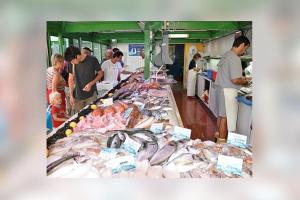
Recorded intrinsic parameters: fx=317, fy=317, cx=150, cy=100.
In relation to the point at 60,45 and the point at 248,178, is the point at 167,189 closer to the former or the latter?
the point at 248,178

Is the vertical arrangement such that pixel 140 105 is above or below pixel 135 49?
below

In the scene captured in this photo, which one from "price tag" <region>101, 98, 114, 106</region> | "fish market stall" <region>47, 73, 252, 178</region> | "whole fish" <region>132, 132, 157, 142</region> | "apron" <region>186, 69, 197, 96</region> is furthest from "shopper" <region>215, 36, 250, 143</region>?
"apron" <region>186, 69, 197, 96</region>

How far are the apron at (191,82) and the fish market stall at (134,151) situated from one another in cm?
300

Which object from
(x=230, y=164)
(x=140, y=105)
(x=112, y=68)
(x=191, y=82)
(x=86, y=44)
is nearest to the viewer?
(x=230, y=164)

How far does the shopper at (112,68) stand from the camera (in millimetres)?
2377

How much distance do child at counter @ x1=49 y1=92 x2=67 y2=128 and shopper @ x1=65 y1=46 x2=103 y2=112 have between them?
0.16 meters

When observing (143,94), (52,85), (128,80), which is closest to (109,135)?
(52,85)

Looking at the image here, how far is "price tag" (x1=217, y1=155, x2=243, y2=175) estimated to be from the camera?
1206 millimetres

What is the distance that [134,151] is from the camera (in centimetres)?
134

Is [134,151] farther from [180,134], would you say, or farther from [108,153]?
[180,134]

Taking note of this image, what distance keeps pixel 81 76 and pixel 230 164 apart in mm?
1123

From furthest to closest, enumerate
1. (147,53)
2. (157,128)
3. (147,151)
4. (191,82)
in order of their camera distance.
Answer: (191,82) < (147,53) < (157,128) < (147,151)

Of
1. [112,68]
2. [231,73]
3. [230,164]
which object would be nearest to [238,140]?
[230,164]
